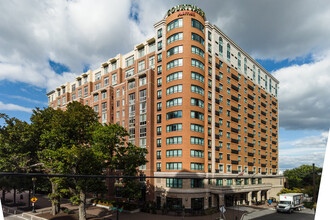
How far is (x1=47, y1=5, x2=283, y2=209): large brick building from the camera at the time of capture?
4966cm

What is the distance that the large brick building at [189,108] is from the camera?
1955 inches

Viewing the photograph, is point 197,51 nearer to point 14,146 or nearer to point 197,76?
point 197,76

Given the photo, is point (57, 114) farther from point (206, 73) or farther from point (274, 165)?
point (274, 165)

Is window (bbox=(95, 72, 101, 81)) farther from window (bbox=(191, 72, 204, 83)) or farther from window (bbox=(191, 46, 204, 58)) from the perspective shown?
window (bbox=(191, 72, 204, 83))

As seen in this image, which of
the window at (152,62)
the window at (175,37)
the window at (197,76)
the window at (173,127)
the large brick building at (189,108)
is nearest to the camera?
the large brick building at (189,108)

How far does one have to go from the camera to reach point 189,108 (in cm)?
4984

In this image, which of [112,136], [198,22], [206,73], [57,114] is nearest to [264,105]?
[206,73]

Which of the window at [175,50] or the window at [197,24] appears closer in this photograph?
the window at [175,50]

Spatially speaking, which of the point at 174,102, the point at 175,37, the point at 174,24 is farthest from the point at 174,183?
the point at 174,24

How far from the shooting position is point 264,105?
80938 mm

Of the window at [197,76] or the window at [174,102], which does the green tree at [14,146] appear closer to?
the window at [174,102]

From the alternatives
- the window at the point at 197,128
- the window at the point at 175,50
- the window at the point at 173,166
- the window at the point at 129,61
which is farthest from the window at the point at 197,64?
the window at the point at 173,166

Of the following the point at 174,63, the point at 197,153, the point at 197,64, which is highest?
the point at 174,63

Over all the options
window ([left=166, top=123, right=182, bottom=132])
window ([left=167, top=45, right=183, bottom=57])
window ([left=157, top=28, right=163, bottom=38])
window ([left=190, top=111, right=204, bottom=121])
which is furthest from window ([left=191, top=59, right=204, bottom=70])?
window ([left=166, top=123, right=182, bottom=132])
